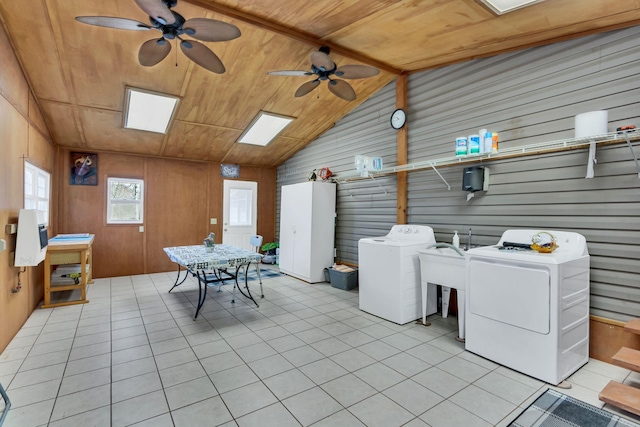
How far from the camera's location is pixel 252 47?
3660 mm

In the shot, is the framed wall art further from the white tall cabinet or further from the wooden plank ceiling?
the white tall cabinet

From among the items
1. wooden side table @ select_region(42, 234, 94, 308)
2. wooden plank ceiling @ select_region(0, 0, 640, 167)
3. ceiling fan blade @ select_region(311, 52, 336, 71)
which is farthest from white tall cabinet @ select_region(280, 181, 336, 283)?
wooden side table @ select_region(42, 234, 94, 308)

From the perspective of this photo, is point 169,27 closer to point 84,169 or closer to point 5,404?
point 5,404

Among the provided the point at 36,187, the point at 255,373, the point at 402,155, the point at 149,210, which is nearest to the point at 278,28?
the point at 402,155

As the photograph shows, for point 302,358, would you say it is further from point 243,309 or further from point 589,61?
point 589,61

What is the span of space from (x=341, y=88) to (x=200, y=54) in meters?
1.70

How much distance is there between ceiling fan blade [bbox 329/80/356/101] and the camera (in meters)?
3.69

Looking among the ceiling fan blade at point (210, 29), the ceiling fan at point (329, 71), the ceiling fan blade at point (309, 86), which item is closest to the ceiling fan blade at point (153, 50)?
the ceiling fan blade at point (210, 29)

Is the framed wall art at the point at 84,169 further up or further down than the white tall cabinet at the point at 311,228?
further up

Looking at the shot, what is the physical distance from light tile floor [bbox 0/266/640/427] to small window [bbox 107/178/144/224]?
2.47 metres

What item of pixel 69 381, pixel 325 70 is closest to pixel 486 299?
pixel 325 70

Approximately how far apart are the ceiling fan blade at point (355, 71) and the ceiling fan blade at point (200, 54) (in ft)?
4.29

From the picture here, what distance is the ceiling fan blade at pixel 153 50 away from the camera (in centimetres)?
266

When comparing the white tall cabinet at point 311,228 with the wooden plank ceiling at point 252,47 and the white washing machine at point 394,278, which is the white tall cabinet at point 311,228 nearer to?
the wooden plank ceiling at point 252,47
